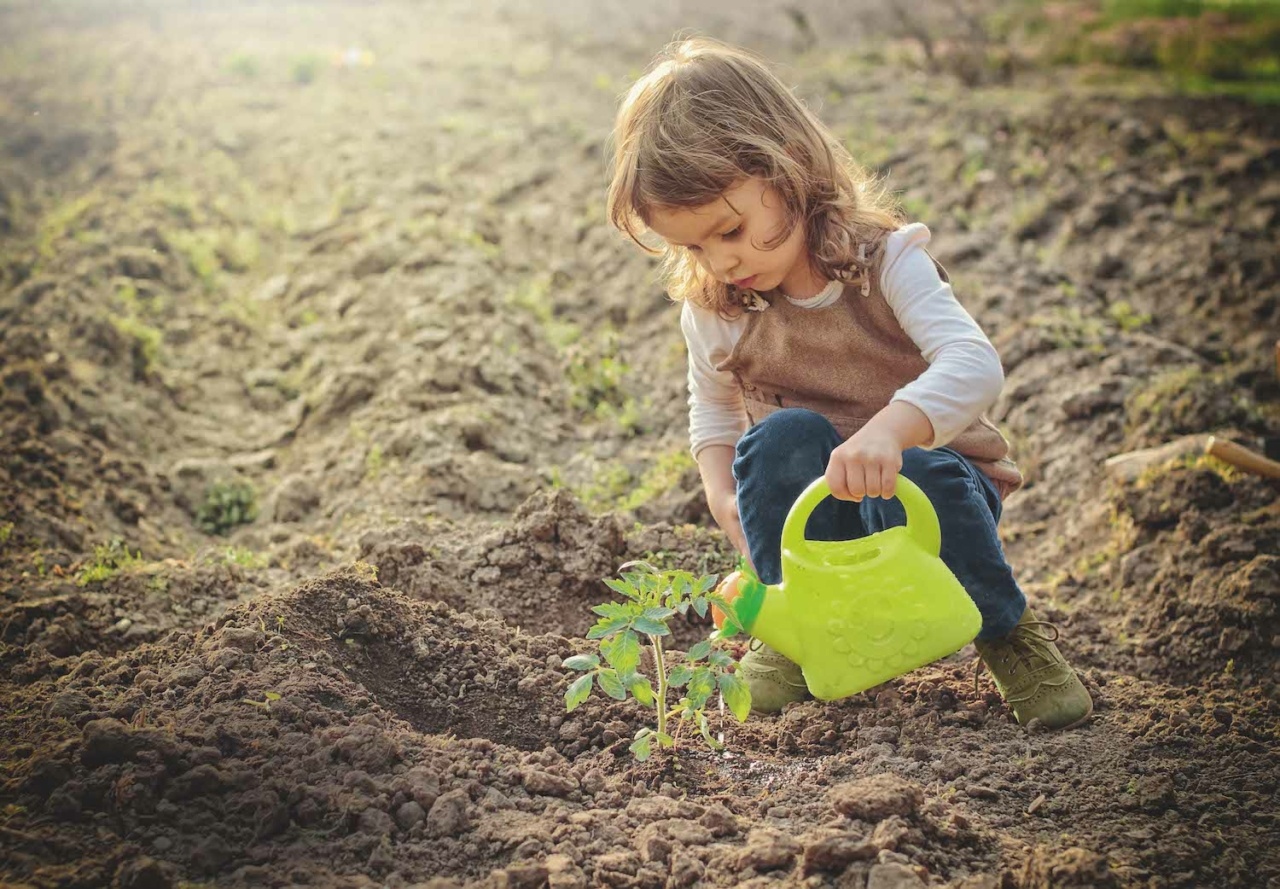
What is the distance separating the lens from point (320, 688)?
215 centimetres

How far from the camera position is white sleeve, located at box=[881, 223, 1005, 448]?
2133 millimetres

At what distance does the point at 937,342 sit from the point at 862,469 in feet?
1.23

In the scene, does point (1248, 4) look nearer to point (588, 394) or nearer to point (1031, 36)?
point (1031, 36)

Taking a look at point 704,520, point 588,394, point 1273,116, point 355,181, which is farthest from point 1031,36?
point 704,520

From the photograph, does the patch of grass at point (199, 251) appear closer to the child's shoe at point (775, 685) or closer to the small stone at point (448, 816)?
the child's shoe at point (775, 685)

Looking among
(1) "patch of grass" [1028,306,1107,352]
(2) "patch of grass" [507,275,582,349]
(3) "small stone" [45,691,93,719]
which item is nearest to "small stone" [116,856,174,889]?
(3) "small stone" [45,691,93,719]

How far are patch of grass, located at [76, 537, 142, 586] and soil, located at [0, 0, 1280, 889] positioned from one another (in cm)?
2

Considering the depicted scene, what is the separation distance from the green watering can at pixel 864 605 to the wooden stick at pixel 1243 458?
1.26 metres

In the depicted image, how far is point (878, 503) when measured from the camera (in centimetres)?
234

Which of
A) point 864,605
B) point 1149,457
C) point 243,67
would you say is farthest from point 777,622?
point 243,67

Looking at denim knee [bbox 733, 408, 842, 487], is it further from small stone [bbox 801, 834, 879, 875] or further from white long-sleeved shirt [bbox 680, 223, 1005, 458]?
small stone [bbox 801, 834, 879, 875]

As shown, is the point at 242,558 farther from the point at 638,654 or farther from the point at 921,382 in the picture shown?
the point at 921,382

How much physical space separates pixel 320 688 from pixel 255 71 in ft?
23.9

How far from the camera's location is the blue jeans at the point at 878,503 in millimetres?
2270
